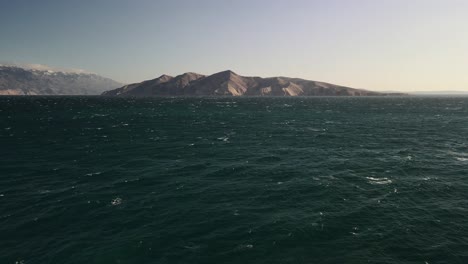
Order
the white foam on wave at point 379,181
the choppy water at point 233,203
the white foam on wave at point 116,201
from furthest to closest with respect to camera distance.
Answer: the white foam on wave at point 379,181, the white foam on wave at point 116,201, the choppy water at point 233,203

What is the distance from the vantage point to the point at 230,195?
38.1m

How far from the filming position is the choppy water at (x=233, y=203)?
83.5 ft

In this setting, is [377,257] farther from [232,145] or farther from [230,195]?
[232,145]

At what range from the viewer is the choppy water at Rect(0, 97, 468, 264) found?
1002 inches

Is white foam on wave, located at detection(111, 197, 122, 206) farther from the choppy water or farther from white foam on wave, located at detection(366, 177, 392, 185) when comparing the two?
white foam on wave, located at detection(366, 177, 392, 185)

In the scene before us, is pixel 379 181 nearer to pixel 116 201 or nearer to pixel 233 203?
pixel 233 203

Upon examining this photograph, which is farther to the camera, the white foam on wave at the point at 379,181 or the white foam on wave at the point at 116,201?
the white foam on wave at the point at 379,181

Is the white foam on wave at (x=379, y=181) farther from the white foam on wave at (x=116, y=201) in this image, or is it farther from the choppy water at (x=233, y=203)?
the white foam on wave at (x=116, y=201)

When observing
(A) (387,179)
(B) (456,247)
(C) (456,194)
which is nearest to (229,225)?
(B) (456,247)

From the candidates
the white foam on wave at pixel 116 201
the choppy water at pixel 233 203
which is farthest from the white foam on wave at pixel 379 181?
the white foam on wave at pixel 116 201

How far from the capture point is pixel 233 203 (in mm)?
35438

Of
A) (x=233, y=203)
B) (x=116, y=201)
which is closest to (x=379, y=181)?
(x=233, y=203)

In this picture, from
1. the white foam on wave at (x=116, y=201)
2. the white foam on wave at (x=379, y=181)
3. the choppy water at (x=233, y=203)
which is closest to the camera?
the choppy water at (x=233, y=203)

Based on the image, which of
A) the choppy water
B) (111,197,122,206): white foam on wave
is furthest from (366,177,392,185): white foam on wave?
(111,197,122,206): white foam on wave
